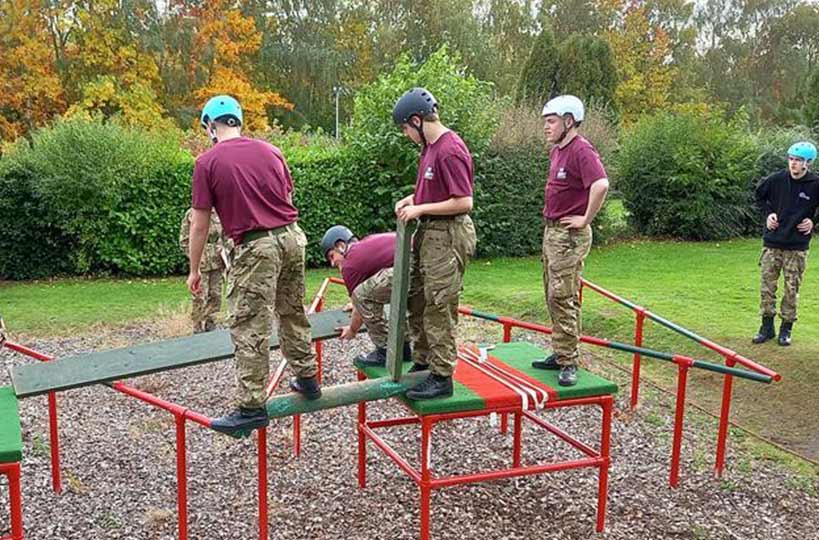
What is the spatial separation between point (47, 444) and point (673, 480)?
14.3 ft

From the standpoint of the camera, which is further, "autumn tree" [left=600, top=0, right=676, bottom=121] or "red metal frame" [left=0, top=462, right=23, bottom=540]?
"autumn tree" [left=600, top=0, right=676, bottom=121]

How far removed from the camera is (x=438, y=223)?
4.13 meters

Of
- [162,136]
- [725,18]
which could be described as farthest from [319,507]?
[725,18]

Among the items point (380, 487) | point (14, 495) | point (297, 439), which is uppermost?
point (14, 495)

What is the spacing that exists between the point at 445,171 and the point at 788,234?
218 inches

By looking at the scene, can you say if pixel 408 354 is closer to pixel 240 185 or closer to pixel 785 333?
pixel 240 185

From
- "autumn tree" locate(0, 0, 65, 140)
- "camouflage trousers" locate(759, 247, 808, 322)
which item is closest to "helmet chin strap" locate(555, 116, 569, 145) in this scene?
"camouflage trousers" locate(759, 247, 808, 322)

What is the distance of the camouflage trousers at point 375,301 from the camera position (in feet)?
16.4

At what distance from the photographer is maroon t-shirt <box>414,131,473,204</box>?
13.1 ft

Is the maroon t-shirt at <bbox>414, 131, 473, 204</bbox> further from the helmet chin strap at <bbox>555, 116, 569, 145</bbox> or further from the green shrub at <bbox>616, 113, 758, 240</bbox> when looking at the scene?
the green shrub at <bbox>616, 113, 758, 240</bbox>

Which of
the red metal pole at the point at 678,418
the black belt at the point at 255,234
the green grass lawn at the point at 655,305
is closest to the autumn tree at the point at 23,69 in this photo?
the green grass lawn at the point at 655,305

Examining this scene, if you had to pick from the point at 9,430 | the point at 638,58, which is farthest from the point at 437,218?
the point at 638,58

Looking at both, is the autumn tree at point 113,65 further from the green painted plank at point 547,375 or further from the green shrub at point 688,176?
the green painted plank at point 547,375

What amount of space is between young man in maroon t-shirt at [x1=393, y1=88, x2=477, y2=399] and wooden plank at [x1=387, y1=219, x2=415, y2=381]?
0.10m
